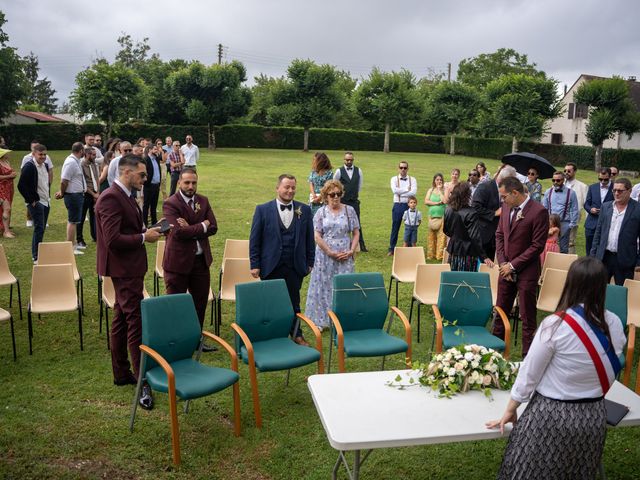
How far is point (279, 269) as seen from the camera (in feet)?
21.2

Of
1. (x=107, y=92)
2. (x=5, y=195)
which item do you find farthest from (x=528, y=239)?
(x=107, y=92)

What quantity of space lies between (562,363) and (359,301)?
2999 millimetres

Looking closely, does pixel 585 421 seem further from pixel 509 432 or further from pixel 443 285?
pixel 443 285

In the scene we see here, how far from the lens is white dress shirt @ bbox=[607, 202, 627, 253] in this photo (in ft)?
23.8

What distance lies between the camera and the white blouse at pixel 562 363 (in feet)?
10.2

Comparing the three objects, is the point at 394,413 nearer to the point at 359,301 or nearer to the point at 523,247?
the point at 359,301

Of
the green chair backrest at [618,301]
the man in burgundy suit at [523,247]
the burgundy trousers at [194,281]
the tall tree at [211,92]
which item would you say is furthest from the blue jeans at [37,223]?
the tall tree at [211,92]

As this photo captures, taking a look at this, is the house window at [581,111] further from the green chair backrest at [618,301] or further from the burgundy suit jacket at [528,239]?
the green chair backrest at [618,301]

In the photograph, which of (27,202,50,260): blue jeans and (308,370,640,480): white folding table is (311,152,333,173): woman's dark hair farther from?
(308,370,640,480): white folding table

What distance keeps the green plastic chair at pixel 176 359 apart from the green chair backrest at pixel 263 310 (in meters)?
0.54

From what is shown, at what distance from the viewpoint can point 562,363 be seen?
10.3ft

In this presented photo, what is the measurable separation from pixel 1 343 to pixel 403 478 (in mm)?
4837

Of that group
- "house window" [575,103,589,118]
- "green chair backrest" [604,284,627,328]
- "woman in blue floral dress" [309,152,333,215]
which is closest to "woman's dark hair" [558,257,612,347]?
"green chair backrest" [604,284,627,328]

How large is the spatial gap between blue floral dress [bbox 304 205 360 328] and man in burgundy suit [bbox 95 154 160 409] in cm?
236
